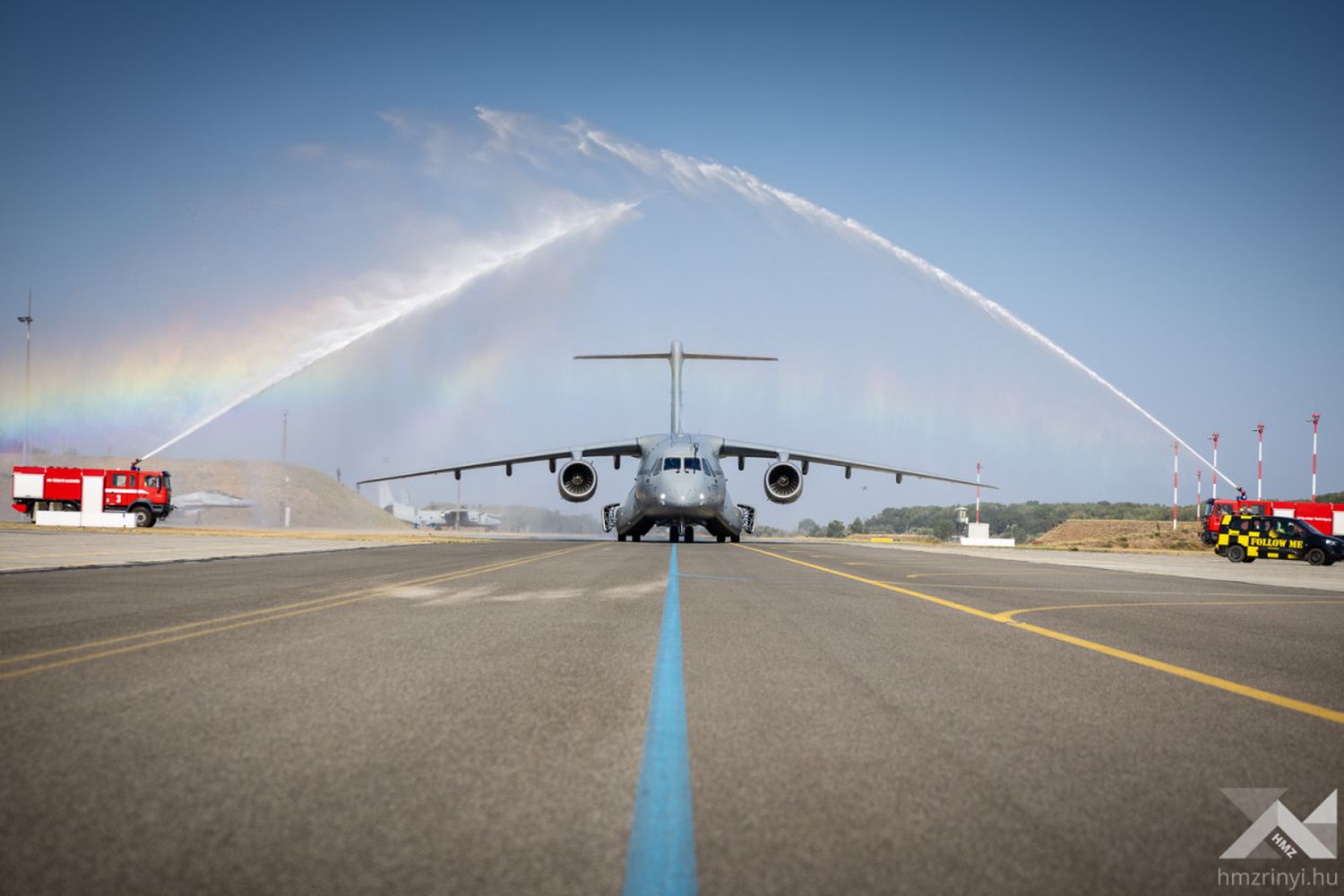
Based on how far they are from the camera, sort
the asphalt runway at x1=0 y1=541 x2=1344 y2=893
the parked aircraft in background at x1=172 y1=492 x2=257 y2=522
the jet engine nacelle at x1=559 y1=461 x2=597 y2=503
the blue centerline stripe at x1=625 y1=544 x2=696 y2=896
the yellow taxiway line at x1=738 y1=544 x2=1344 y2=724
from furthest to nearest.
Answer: the parked aircraft in background at x1=172 y1=492 x2=257 y2=522 → the jet engine nacelle at x1=559 y1=461 x2=597 y2=503 → the yellow taxiway line at x1=738 y1=544 x2=1344 y2=724 → the asphalt runway at x1=0 y1=541 x2=1344 y2=893 → the blue centerline stripe at x1=625 y1=544 x2=696 y2=896

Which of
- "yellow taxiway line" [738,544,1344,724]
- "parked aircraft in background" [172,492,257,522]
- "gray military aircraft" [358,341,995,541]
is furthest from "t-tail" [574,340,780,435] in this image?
"parked aircraft in background" [172,492,257,522]

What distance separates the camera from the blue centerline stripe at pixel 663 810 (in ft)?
8.11

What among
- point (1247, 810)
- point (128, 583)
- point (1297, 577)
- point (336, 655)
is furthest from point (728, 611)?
point (1297, 577)

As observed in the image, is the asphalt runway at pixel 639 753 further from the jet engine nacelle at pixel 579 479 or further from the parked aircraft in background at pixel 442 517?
the parked aircraft in background at pixel 442 517

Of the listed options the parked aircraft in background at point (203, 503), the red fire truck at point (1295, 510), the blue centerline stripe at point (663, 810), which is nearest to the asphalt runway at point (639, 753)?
the blue centerline stripe at point (663, 810)

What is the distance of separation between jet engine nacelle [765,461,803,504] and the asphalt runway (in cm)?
2761

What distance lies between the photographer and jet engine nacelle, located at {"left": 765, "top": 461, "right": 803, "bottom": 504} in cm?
3634

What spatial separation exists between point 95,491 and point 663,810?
48835 millimetres

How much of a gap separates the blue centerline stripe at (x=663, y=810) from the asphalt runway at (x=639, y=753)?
1 centimetres

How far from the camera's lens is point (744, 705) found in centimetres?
479

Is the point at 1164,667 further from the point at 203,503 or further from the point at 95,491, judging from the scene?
the point at 203,503

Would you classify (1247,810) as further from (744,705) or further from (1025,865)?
(744,705)

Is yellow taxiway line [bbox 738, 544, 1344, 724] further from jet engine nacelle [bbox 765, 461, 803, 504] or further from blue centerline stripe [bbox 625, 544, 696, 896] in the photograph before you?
jet engine nacelle [bbox 765, 461, 803, 504]

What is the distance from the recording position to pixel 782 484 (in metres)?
36.6
